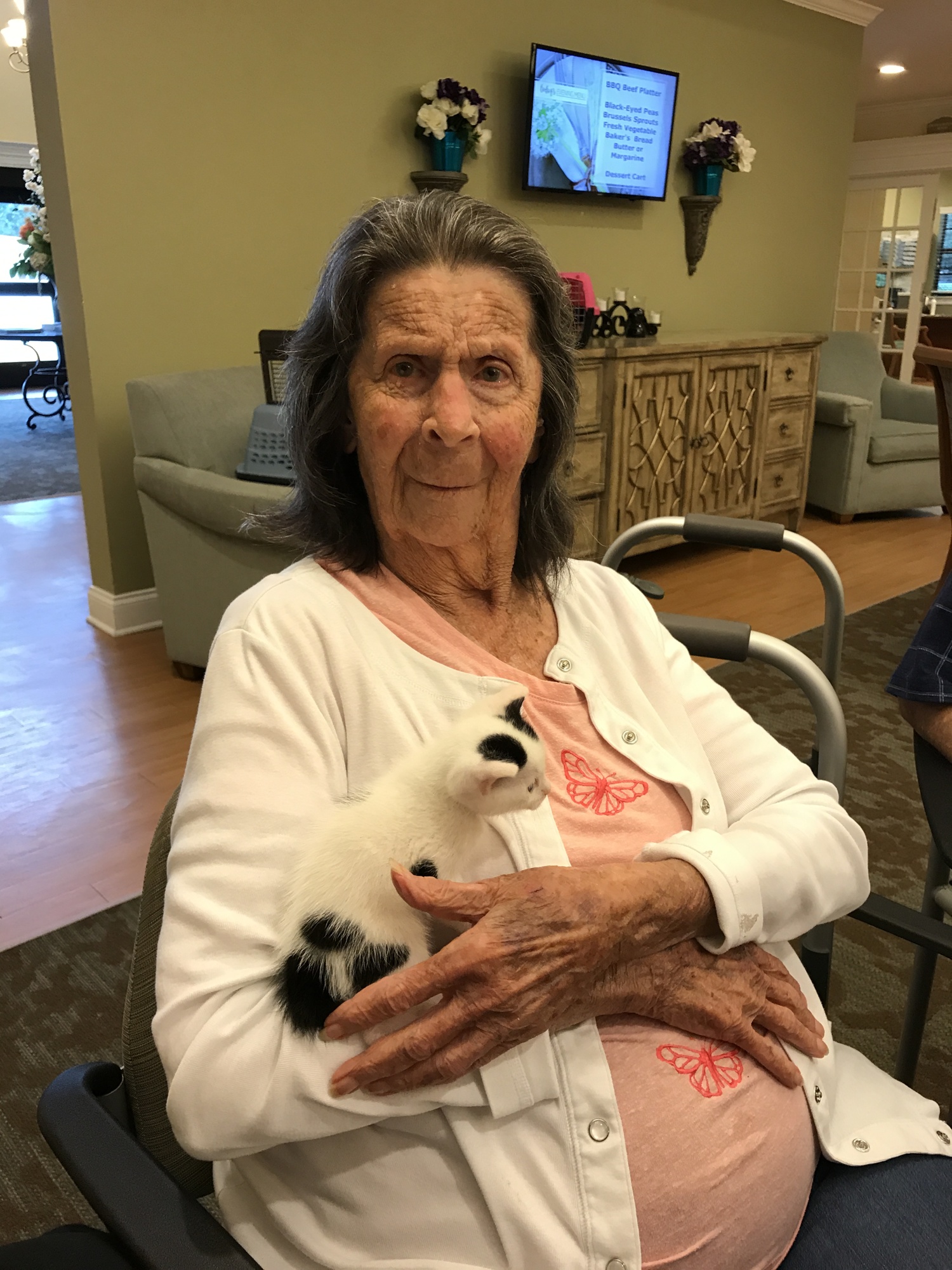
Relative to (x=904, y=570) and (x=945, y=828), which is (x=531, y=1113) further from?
(x=904, y=570)

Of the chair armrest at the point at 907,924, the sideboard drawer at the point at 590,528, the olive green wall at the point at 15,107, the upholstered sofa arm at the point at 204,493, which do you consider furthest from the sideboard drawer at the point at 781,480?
the olive green wall at the point at 15,107

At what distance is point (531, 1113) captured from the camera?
0.79m

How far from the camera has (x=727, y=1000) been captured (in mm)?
890

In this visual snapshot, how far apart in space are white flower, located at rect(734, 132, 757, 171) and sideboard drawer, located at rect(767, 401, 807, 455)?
1.35 metres

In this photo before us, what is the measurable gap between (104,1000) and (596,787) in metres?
1.42

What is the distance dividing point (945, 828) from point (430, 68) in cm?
412

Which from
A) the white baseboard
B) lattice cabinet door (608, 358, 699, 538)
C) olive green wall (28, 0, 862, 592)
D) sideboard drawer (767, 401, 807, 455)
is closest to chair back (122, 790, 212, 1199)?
olive green wall (28, 0, 862, 592)

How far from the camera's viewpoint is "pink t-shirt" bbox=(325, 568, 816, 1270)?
81 centimetres

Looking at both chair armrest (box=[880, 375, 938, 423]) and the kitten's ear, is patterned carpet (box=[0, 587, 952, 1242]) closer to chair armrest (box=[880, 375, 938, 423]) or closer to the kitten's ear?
the kitten's ear

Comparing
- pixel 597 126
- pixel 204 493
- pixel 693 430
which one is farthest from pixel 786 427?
pixel 204 493

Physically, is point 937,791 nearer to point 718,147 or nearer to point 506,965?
point 506,965

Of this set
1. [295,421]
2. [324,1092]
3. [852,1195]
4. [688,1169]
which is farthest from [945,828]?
[295,421]

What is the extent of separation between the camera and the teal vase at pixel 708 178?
523cm

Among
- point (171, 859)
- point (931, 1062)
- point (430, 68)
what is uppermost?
point (430, 68)
